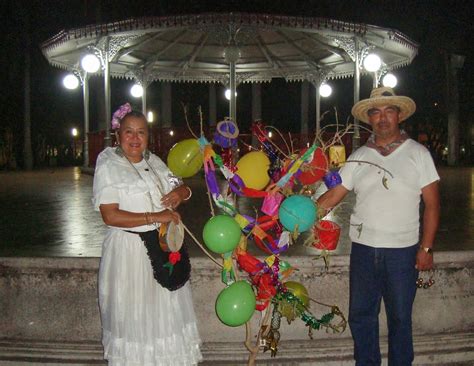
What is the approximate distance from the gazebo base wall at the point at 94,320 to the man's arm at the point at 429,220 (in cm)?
87

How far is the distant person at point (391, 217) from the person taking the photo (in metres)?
3.17

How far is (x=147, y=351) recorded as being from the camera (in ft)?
9.64

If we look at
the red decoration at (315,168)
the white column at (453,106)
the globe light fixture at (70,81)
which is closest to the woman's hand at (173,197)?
the red decoration at (315,168)

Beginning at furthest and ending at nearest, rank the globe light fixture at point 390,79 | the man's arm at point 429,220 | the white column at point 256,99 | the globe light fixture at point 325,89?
the white column at point 256,99 < the globe light fixture at point 325,89 < the globe light fixture at point 390,79 < the man's arm at point 429,220

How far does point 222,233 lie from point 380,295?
50.1 inches

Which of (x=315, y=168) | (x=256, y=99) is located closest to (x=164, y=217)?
(x=315, y=168)

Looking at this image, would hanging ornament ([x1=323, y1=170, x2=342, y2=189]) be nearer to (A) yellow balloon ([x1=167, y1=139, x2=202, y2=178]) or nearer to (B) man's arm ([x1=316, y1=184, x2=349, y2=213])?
(B) man's arm ([x1=316, y1=184, x2=349, y2=213])

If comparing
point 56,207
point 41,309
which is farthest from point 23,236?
point 56,207

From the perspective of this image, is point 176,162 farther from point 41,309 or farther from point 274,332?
point 41,309

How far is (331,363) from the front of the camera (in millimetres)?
3936

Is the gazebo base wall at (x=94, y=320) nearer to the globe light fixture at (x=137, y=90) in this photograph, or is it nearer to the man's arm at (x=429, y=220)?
the man's arm at (x=429, y=220)

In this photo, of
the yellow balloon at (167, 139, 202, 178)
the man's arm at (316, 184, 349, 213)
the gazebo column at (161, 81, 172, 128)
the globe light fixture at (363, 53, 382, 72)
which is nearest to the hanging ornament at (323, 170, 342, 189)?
the man's arm at (316, 184, 349, 213)

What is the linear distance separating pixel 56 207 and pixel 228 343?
15.6ft

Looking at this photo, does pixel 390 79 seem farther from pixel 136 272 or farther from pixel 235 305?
pixel 136 272
